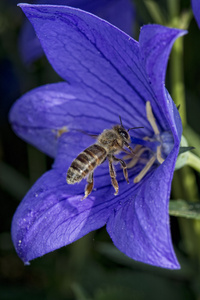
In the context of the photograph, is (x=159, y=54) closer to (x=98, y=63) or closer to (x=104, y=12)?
(x=98, y=63)

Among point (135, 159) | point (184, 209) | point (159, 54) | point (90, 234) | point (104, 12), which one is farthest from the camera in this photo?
point (90, 234)

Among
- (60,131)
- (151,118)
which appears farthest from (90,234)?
(151,118)

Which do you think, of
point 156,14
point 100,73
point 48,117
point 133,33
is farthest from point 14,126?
point 133,33

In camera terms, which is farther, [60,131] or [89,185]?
[60,131]

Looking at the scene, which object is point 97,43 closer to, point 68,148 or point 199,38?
point 68,148

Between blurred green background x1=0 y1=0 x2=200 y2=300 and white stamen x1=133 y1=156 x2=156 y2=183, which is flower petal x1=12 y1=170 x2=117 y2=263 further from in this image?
blurred green background x1=0 y1=0 x2=200 y2=300

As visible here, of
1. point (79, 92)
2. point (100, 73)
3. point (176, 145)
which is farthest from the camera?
point (79, 92)

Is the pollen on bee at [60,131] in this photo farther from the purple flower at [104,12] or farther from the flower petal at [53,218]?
the purple flower at [104,12]

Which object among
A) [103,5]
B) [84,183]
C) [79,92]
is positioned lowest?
[84,183]
